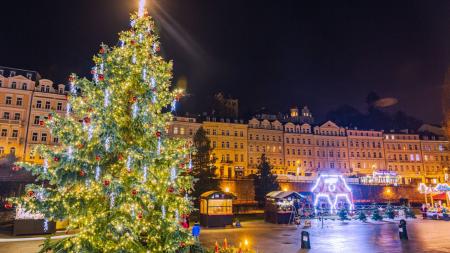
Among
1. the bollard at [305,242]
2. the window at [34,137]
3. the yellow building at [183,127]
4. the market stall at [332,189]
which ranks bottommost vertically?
the bollard at [305,242]

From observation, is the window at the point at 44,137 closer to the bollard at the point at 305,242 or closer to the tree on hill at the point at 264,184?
the tree on hill at the point at 264,184

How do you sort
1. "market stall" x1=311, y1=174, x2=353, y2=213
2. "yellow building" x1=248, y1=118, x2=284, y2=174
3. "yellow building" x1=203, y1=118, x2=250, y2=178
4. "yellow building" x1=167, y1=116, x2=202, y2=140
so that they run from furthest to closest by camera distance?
"yellow building" x1=248, y1=118, x2=284, y2=174 < "yellow building" x1=203, y1=118, x2=250, y2=178 < "yellow building" x1=167, y1=116, x2=202, y2=140 < "market stall" x1=311, y1=174, x2=353, y2=213

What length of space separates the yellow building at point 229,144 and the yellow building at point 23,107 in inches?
1213

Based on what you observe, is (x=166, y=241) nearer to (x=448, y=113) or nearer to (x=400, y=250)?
(x=400, y=250)

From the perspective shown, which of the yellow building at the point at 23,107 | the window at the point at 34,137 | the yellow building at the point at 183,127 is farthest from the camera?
the yellow building at the point at 183,127

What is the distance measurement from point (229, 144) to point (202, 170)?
90.2 ft

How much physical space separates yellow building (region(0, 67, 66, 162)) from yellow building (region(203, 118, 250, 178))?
30.8m

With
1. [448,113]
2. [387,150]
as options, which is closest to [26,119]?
[448,113]

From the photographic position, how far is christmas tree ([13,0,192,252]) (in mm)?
8930

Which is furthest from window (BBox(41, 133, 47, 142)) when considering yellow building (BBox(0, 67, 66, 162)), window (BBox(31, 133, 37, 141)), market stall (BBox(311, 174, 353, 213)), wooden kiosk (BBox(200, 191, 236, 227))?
market stall (BBox(311, 174, 353, 213))

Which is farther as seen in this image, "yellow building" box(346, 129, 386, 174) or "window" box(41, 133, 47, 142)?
"yellow building" box(346, 129, 386, 174)

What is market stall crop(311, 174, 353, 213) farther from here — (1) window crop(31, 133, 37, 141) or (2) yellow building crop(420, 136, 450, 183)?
(2) yellow building crop(420, 136, 450, 183)

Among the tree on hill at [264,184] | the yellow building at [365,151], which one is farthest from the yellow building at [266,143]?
the yellow building at [365,151]

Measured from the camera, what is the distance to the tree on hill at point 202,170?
1661 inches
